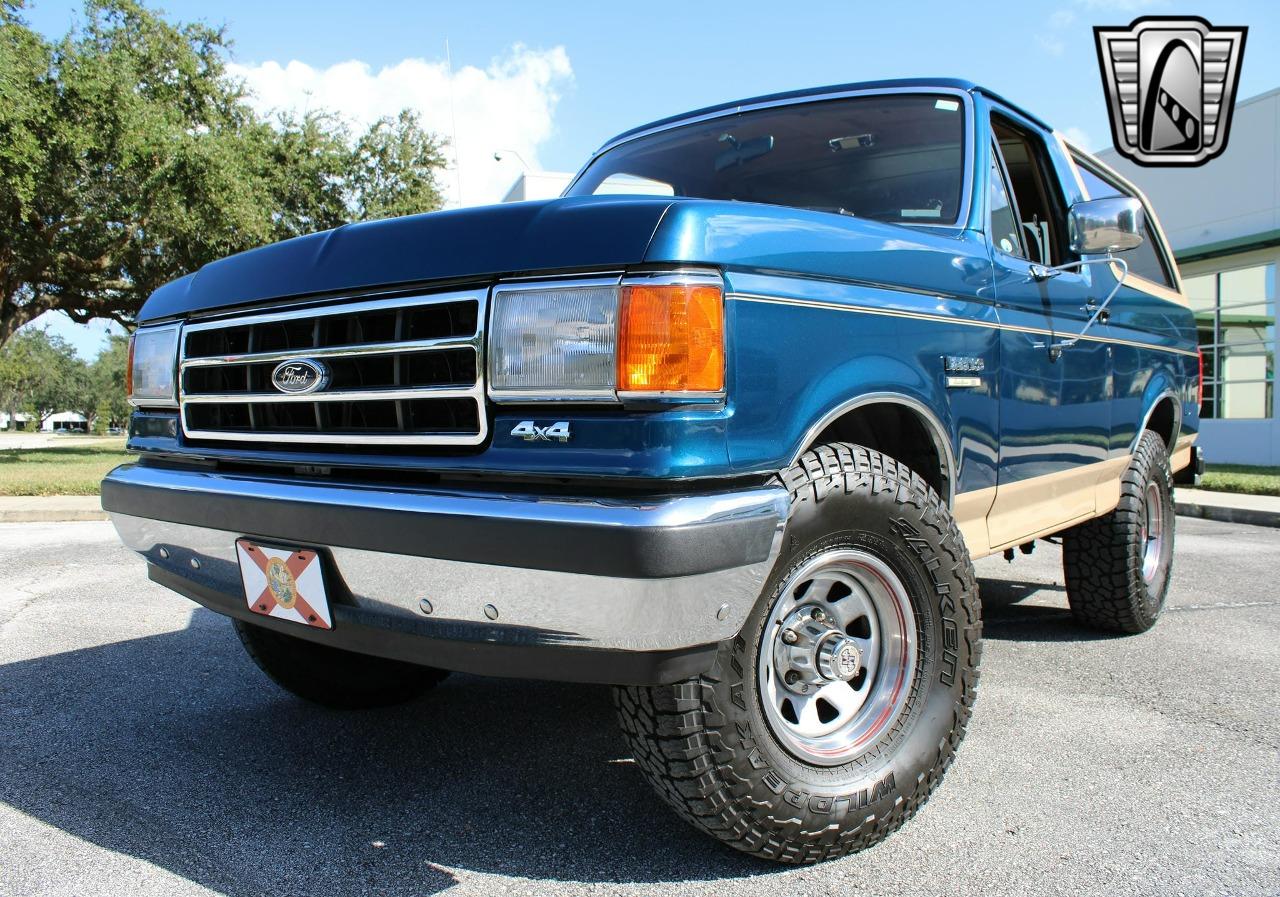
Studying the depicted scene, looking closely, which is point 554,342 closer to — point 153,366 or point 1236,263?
point 153,366

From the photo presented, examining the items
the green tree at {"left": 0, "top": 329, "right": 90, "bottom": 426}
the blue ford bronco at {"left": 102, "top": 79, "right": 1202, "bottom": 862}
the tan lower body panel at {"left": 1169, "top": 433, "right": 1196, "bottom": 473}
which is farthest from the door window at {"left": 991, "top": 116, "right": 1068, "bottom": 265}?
the green tree at {"left": 0, "top": 329, "right": 90, "bottom": 426}

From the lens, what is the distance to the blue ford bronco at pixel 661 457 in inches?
70.4

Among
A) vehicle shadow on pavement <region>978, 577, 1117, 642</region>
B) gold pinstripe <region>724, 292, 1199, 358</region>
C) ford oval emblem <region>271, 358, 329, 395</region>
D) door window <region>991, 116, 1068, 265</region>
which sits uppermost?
door window <region>991, 116, 1068, 265</region>

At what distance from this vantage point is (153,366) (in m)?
2.72

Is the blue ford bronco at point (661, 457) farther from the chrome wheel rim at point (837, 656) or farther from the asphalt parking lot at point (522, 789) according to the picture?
the asphalt parking lot at point (522, 789)

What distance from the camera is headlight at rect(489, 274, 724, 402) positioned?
5.89 ft

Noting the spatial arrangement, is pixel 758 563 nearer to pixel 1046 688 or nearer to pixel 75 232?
pixel 1046 688

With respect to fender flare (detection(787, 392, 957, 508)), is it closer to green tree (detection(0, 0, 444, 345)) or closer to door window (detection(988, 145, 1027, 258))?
door window (detection(988, 145, 1027, 258))

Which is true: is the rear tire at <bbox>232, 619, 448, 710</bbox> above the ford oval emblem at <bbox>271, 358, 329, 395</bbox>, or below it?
below

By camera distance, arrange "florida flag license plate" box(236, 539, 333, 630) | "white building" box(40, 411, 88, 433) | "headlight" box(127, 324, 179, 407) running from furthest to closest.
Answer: "white building" box(40, 411, 88, 433) < "headlight" box(127, 324, 179, 407) < "florida flag license plate" box(236, 539, 333, 630)

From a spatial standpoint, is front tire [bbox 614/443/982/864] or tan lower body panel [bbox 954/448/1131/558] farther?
tan lower body panel [bbox 954/448/1131/558]

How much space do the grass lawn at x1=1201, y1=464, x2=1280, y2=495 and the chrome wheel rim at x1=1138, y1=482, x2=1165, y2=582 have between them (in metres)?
7.20

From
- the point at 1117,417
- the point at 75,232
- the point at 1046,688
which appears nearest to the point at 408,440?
the point at 1046,688

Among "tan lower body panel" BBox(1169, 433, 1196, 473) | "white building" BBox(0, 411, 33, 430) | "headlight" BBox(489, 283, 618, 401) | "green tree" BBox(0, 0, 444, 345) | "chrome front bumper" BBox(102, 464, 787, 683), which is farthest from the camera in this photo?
"white building" BBox(0, 411, 33, 430)
